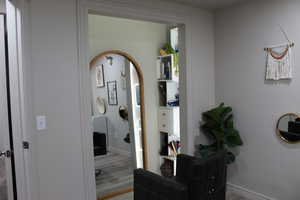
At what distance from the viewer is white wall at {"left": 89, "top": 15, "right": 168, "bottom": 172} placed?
3.40m

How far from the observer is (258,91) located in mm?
2809

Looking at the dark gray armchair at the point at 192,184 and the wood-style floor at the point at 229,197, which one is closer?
the dark gray armchair at the point at 192,184

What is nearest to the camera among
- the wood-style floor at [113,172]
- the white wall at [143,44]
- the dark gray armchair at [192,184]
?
the dark gray armchair at [192,184]

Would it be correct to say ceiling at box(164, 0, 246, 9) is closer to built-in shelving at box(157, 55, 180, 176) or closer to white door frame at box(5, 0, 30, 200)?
built-in shelving at box(157, 55, 180, 176)

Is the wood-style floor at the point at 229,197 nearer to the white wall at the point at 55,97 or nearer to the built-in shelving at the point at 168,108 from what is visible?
the built-in shelving at the point at 168,108

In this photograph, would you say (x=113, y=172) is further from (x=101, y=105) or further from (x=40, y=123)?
(x=40, y=123)

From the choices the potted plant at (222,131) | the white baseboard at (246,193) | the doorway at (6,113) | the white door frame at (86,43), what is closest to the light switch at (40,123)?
the doorway at (6,113)

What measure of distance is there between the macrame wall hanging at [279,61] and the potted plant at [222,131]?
2.12 feet

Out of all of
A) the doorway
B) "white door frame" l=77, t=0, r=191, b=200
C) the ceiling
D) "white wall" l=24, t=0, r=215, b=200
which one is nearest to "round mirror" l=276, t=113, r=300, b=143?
the ceiling

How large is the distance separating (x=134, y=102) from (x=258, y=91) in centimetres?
185

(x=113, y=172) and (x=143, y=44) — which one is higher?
(x=143, y=44)

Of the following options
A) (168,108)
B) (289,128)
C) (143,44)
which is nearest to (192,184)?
(289,128)

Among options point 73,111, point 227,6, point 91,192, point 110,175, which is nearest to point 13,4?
point 73,111

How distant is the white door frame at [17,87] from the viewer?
1.83 meters
